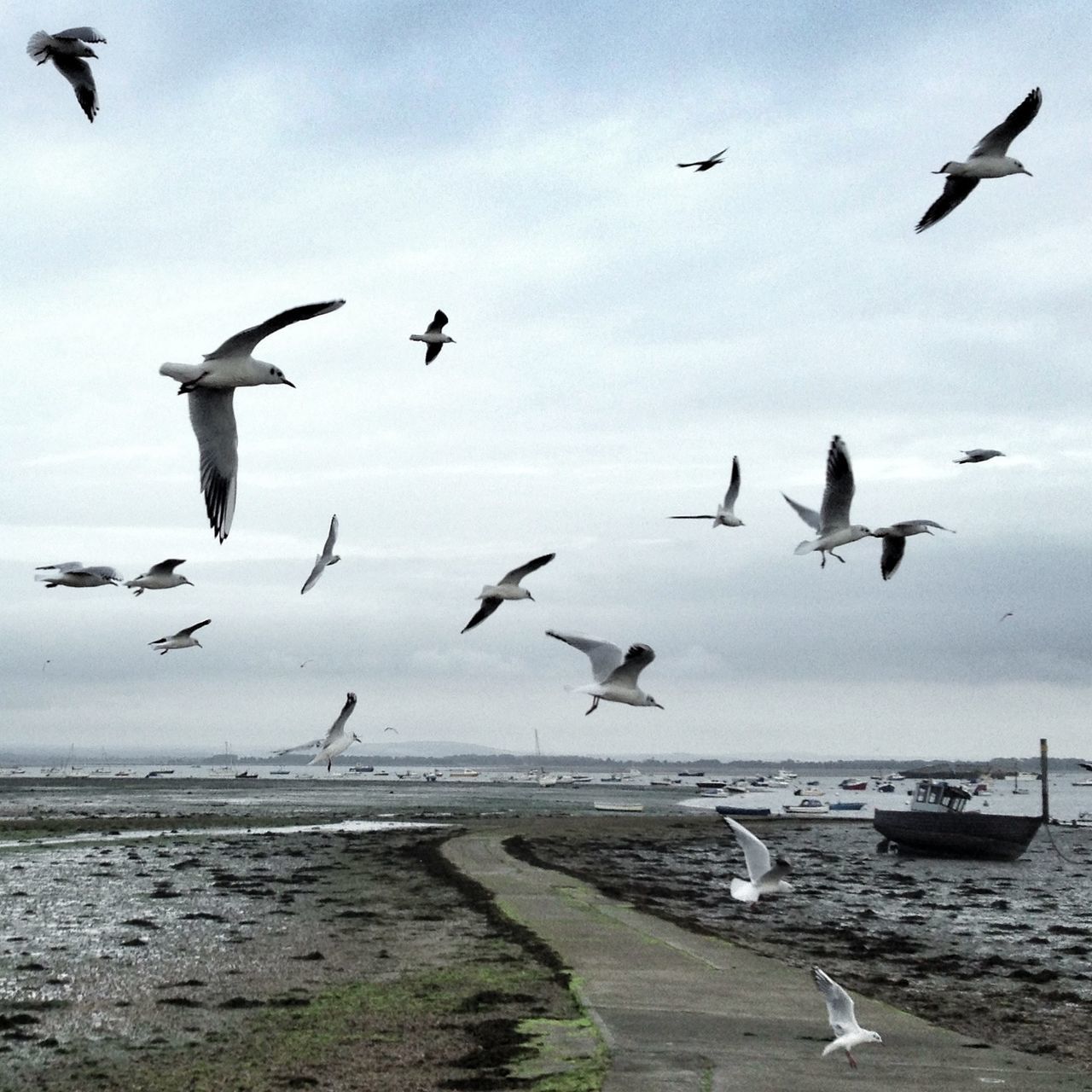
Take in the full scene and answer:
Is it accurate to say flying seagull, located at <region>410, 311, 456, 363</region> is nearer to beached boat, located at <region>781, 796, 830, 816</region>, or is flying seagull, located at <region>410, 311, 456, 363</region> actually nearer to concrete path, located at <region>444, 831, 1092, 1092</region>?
concrete path, located at <region>444, 831, 1092, 1092</region>

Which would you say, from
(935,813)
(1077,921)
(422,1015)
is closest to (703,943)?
(422,1015)

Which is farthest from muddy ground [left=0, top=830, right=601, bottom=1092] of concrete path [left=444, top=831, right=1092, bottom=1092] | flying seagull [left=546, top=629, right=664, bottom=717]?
flying seagull [left=546, top=629, right=664, bottom=717]

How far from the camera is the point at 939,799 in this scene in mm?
49000

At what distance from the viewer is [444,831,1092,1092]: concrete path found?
11672mm

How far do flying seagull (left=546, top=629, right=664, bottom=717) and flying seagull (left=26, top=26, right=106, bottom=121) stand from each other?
6287mm

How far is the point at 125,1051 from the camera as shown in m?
13.9

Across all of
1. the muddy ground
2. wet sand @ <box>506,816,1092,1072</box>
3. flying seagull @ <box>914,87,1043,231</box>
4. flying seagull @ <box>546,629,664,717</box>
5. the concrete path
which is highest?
flying seagull @ <box>914,87,1043,231</box>

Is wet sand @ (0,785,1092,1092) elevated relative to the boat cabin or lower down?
lower down

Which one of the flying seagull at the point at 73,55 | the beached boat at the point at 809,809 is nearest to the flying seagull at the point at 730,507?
the flying seagull at the point at 73,55

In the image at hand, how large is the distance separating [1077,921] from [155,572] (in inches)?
993

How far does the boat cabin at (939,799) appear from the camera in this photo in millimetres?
48781

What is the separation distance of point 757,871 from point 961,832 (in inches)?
1475

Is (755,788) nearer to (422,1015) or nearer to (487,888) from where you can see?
(487,888)

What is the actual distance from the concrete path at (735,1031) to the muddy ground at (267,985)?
24.1 inches
